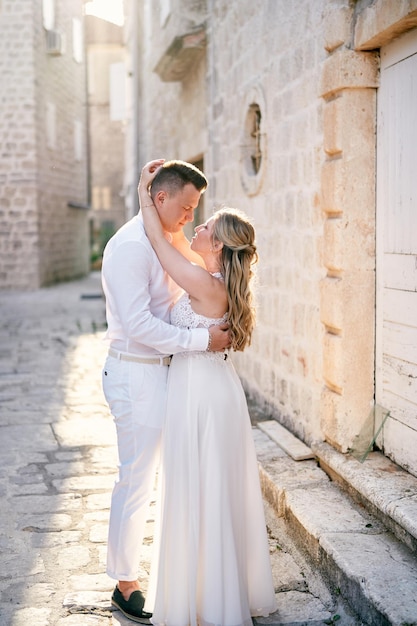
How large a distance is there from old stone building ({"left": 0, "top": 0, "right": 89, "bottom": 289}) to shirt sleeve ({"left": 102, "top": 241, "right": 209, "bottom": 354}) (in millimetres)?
17572

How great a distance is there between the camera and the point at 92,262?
1166 inches

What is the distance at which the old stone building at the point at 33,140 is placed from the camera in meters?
19.7

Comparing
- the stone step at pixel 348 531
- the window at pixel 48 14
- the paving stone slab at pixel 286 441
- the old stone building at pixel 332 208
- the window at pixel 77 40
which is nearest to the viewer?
the stone step at pixel 348 531

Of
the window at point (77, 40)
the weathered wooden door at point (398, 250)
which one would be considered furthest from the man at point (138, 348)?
the window at point (77, 40)

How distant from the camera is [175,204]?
3264 millimetres

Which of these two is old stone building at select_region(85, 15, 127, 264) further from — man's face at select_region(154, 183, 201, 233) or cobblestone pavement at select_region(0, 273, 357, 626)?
man's face at select_region(154, 183, 201, 233)

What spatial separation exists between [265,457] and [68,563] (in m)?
1.53

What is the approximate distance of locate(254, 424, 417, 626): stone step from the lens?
121 inches

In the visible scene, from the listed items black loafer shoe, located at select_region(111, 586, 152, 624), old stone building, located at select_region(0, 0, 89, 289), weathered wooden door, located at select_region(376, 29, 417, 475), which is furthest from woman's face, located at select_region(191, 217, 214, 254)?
old stone building, located at select_region(0, 0, 89, 289)

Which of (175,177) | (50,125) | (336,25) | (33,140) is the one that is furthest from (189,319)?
(50,125)

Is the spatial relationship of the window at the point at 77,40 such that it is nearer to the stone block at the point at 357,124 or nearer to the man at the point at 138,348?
the stone block at the point at 357,124

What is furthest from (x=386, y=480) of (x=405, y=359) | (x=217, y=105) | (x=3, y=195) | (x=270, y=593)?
(x=3, y=195)

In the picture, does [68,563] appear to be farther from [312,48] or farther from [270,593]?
[312,48]

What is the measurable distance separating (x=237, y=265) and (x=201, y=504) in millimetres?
959
